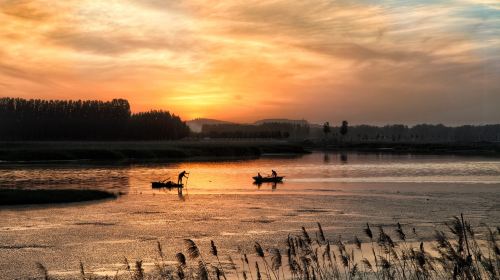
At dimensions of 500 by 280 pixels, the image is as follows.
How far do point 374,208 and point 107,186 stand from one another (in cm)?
2744

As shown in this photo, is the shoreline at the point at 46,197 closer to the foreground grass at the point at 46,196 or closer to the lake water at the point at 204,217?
the foreground grass at the point at 46,196

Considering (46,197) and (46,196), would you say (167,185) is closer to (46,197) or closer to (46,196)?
(46,196)

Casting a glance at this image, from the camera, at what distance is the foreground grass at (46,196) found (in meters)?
38.5

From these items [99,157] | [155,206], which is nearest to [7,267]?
[155,206]

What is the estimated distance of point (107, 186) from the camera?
53438mm

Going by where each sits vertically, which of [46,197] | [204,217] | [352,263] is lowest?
[204,217]

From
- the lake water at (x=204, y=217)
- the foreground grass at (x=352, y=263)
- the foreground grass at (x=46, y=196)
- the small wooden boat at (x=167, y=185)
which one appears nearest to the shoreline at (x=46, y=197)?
the foreground grass at (x=46, y=196)

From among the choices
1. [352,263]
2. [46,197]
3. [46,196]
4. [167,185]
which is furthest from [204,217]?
[167,185]

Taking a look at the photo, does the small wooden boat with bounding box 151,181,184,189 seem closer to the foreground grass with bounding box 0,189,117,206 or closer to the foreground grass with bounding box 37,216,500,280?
the foreground grass with bounding box 0,189,117,206

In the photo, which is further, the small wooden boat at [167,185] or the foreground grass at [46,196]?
the small wooden boat at [167,185]

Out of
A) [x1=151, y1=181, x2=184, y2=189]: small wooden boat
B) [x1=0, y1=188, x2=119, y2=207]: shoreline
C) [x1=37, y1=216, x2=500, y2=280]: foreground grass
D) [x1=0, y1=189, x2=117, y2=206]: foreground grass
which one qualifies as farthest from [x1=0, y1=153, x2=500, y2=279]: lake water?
[x1=37, y1=216, x2=500, y2=280]: foreground grass

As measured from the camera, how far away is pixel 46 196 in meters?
40.2

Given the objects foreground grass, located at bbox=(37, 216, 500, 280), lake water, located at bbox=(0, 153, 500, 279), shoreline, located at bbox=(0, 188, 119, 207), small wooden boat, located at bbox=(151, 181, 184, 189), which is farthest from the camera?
small wooden boat, located at bbox=(151, 181, 184, 189)

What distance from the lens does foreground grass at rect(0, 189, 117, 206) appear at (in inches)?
1515
